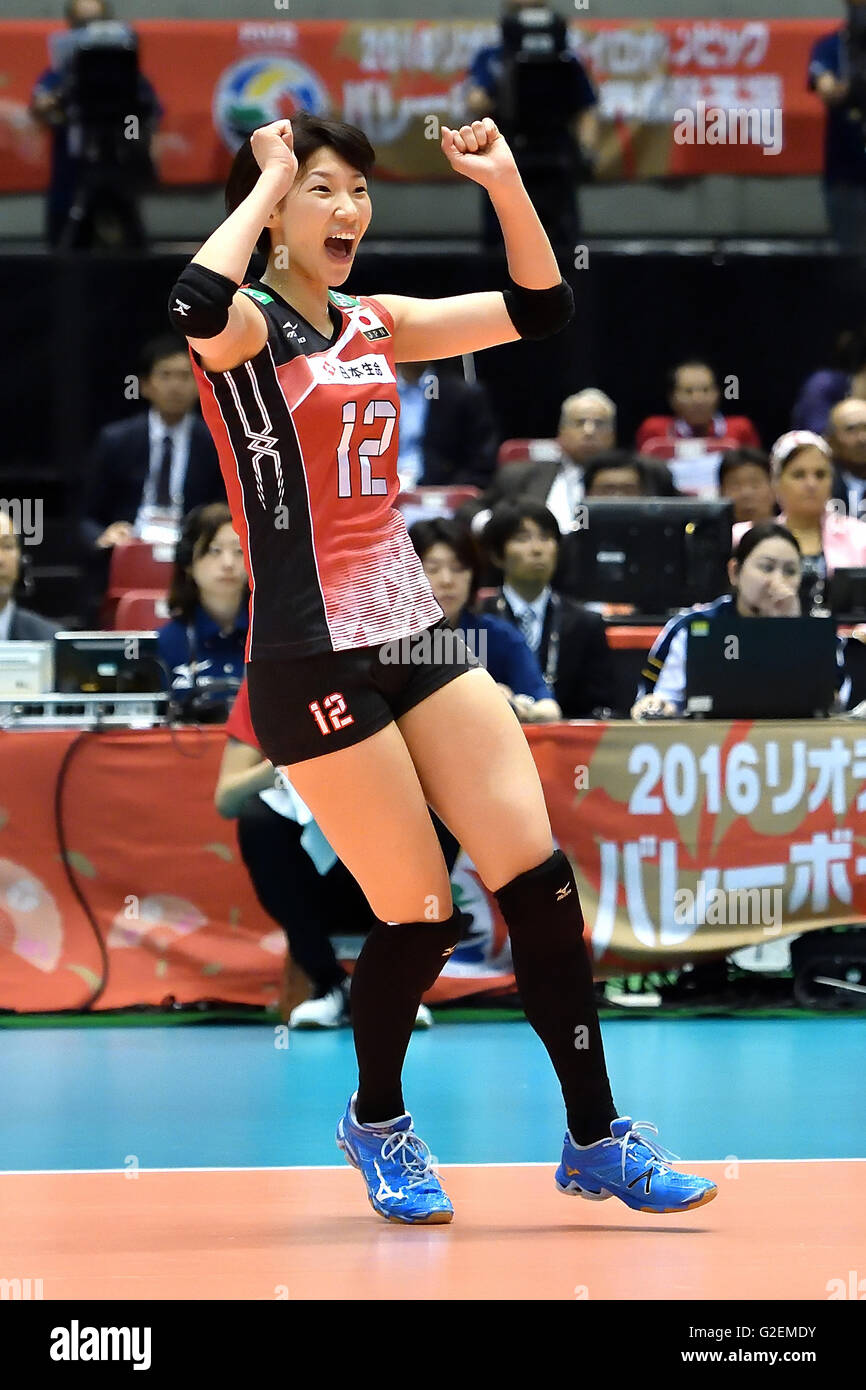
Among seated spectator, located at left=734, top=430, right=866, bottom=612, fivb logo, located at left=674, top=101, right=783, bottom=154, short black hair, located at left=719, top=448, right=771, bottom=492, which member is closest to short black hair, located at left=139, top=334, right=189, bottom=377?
short black hair, located at left=719, top=448, right=771, bottom=492

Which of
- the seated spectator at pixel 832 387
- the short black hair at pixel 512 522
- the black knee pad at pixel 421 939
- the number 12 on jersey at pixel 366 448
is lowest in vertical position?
the black knee pad at pixel 421 939

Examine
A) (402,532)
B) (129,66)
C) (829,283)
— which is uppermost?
(129,66)

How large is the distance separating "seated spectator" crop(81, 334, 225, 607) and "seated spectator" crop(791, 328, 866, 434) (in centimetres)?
Result: 321

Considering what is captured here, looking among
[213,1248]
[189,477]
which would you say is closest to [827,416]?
[189,477]

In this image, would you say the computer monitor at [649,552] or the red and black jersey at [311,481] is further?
the computer monitor at [649,552]

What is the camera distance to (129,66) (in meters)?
10.2

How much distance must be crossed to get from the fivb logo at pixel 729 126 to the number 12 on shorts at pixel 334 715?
8.24 m

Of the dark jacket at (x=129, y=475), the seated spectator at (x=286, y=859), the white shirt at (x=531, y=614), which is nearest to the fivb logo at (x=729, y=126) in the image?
the dark jacket at (x=129, y=475)

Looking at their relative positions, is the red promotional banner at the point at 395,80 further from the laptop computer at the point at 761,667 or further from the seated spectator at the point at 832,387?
the laptop computer at the point at 761,667

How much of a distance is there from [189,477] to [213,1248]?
605 centimetres

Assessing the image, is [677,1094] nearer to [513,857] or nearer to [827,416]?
[513,857]

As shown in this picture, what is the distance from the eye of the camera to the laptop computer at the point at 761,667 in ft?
20.5
